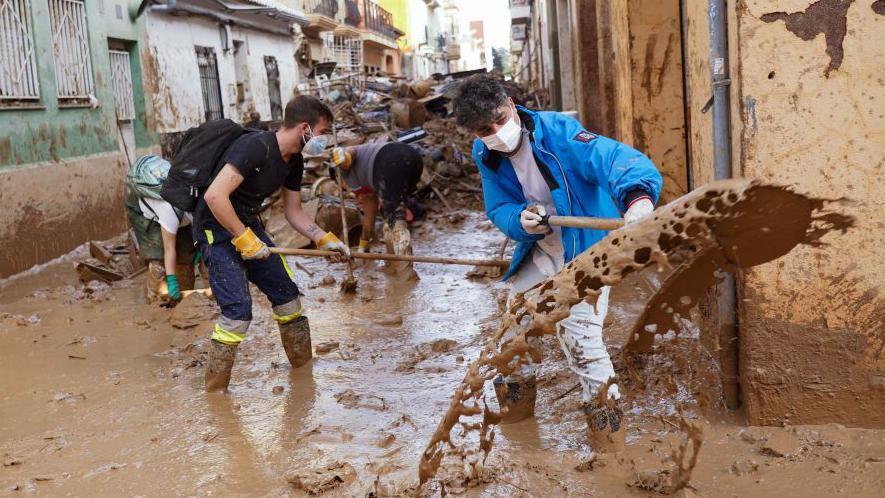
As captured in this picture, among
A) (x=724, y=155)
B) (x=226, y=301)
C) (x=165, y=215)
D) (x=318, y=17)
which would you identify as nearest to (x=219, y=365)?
(x=226, y=301)

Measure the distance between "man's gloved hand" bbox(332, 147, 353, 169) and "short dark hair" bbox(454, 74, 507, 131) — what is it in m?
4.34

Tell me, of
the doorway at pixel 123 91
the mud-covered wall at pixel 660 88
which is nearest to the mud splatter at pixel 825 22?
the mud-covered wall at pixel 660 88

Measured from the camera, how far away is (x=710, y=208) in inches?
111

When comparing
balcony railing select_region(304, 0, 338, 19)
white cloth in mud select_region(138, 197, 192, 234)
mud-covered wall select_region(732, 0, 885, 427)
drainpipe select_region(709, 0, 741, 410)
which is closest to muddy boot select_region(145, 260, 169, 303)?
white cloth in mud select_region(138, 197, 192, 234)

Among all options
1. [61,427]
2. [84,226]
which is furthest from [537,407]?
[84,226]

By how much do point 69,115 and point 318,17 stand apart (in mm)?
18508

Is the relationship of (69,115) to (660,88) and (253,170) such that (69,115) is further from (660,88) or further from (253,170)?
(660,88)

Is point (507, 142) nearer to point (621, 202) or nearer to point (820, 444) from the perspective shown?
point (621, 202)

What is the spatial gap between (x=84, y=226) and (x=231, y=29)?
9.67 m

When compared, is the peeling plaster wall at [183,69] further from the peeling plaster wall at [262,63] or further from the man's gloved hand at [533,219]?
the man's gloved hand at [533,219]

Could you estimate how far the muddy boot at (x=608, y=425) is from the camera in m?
3.53

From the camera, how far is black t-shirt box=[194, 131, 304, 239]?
177 inches

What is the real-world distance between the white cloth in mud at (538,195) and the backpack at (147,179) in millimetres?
3900

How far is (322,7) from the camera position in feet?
95.8
